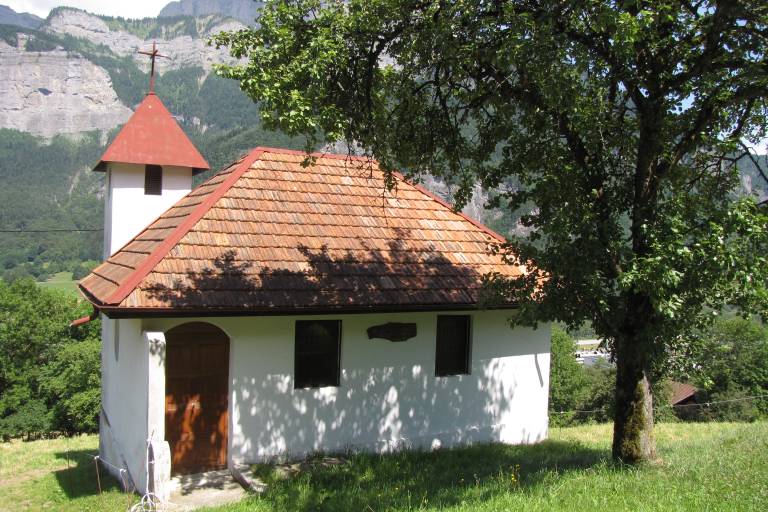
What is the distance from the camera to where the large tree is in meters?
6.52

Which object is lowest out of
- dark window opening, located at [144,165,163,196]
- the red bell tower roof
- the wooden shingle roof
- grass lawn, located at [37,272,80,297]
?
grass lawn, located at [37,272,80,297]

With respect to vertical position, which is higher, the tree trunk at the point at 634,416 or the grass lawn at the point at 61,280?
the tree trunk at the point at 634,416

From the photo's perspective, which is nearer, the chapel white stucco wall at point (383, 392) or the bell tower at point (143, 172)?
the chapel white stucco wall at point (383, 392)

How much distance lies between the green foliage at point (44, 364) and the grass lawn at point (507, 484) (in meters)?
25.4

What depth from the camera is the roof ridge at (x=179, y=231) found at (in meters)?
8.42

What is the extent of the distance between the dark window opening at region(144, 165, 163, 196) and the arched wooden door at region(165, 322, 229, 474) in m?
5.19

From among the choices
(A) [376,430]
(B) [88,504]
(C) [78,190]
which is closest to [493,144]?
(A) [376,430]

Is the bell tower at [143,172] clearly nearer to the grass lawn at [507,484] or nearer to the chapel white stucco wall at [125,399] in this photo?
the chapel white stucco wall at [125,399]

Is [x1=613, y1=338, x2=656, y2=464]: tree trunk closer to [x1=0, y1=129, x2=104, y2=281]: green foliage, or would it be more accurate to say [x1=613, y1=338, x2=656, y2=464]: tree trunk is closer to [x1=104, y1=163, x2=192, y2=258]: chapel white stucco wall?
[x1=104, y1=163, x2=192, y2=258]: chapel white stucco wall

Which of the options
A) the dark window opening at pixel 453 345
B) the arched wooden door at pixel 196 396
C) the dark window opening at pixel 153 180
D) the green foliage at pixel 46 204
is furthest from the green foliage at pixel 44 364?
the green foliage at pixel 46 204

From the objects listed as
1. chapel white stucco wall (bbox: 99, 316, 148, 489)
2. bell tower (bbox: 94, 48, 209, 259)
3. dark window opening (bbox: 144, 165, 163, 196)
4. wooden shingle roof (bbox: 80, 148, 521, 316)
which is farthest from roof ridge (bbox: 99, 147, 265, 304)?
dark window opening (bbox: 144, 165, 163, 196)

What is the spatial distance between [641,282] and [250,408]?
19.2 ft

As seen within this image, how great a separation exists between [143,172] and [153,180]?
26 centimetres

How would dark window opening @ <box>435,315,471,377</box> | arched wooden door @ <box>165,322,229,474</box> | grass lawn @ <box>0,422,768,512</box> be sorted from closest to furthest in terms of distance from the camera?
grass lawn @ <box>0,422,768,512</box> < arched wooden door @ <box>165,322,229,474</box> < dark window opening @ <box>435,315,471,377</box>
